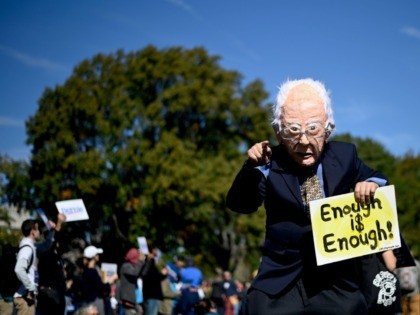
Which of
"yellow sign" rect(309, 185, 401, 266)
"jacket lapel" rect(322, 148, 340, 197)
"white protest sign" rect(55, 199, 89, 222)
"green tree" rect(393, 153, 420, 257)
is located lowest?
"yellow sign" rect(309, 185, 401, 266)

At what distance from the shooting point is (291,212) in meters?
3.55

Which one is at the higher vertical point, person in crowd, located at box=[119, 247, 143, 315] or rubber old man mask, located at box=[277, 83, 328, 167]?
rubber old man mask, located at box=[277, 83, 328, 167]

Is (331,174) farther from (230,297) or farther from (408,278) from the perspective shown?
(230,297)

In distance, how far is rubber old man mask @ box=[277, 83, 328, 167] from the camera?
11.9 feet

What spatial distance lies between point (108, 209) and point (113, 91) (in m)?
5.46

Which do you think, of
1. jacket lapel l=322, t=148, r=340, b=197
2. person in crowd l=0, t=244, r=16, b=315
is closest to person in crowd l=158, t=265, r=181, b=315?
person in crowd l=0, t=244, r=16, b=315

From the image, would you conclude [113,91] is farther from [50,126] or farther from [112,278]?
[112,278]

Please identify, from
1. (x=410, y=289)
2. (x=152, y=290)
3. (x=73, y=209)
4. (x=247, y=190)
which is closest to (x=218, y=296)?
(x=152, y=290)

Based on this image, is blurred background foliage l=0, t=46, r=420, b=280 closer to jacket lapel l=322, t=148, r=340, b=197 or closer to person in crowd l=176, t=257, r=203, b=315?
person in crowd l=176, t=257, r=203, b=315

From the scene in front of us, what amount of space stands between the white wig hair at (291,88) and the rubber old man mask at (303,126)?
30 mm

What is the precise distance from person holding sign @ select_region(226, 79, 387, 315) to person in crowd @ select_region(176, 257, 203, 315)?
34.0 ft

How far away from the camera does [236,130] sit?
1273 inches

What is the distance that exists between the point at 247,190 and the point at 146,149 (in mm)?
23982

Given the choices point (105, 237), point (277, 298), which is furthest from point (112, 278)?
point (105, 237)
